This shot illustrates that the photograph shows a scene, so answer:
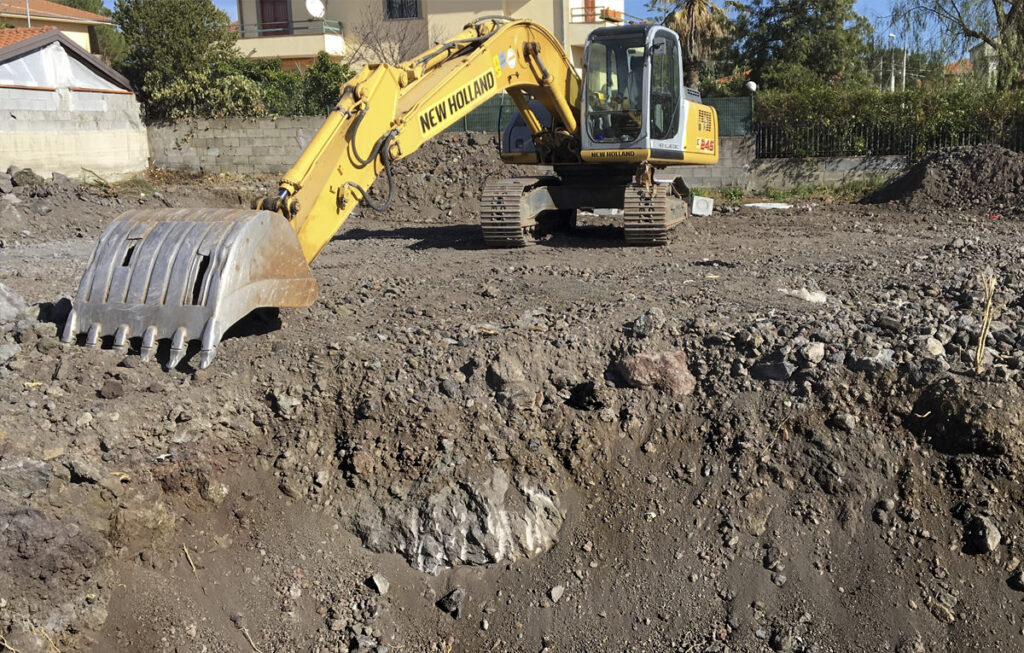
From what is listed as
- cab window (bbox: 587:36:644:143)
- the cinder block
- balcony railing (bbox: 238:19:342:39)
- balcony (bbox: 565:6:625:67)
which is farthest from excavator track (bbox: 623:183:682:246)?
balcony railing (bbox: 238:19:342:39)

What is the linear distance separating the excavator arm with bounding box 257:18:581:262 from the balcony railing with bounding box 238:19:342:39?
19487 mm

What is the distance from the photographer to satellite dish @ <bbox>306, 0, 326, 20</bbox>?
2697 centimetres

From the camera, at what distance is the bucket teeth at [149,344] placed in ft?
18.4

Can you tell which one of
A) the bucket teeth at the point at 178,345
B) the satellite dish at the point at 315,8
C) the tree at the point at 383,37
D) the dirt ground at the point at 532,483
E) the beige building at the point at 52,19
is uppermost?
the beige building at the point at 52,19

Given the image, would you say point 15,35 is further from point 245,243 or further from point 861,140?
point 861,140

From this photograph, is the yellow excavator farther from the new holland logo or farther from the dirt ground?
the dirt ground

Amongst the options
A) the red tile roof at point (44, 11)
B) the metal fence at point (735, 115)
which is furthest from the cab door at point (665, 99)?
the red tile roof at point (44, 11)

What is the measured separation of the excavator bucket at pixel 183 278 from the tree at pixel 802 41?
18699 millimetres

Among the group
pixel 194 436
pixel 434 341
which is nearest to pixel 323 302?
pixel 434 341

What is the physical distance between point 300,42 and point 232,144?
1051 centimetres

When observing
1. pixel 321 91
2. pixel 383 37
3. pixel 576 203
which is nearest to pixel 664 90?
pixel 576 203

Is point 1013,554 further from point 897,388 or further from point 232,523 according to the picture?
point 232,523

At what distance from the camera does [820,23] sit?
2250 centimetres

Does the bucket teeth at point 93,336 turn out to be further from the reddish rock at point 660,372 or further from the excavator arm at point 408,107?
the reddish rock at point 660,372
